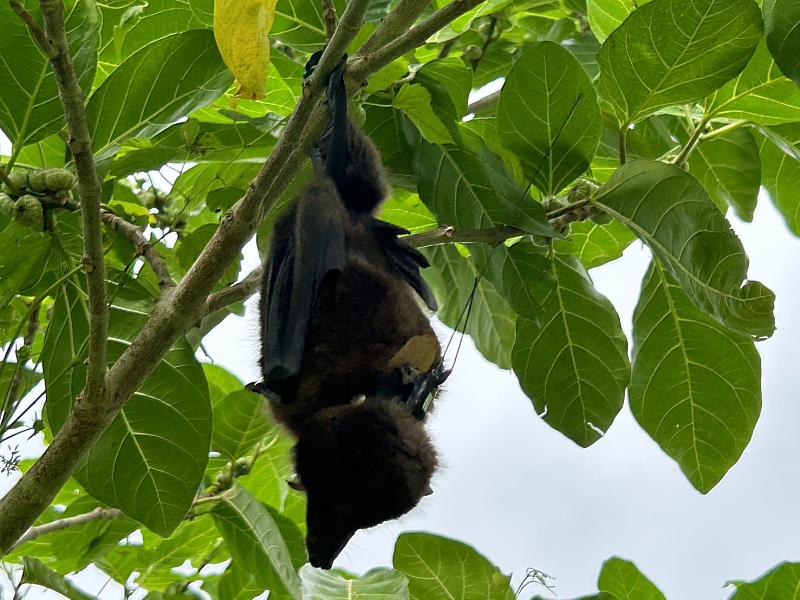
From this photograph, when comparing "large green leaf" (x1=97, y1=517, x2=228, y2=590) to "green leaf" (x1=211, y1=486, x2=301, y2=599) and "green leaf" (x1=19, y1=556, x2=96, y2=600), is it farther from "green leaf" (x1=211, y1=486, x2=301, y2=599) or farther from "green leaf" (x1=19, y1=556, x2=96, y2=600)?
"green leaf" (x1=19, y1=556, x2=96, y2=600)

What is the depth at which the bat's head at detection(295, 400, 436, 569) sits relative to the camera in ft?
12.0

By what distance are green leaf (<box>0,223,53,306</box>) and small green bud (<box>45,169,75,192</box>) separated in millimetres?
164

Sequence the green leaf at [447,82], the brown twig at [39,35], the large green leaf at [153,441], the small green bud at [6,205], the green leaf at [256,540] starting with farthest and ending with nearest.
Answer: the green leaf at [256,540] → the green leaf at [447,82] → the large green leaf at [153,441] → the small green bud at [6,205] → the brown twig at [39,35]

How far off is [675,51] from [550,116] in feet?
1.50

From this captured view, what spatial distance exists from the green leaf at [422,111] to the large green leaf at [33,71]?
101 centimetres

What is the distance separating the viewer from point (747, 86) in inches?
148

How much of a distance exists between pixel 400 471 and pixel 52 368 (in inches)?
49.8

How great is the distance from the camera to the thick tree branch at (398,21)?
9.52 ft

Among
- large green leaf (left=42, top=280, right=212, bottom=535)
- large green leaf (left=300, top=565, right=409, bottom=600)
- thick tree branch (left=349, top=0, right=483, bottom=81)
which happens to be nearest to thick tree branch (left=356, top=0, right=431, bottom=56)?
thick tree branch (left=349, top=0, right=483, bottom=81)

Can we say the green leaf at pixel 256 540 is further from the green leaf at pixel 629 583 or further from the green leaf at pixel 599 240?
the green leaf at pixel 599 240

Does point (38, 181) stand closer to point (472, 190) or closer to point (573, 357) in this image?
point (472, 190)

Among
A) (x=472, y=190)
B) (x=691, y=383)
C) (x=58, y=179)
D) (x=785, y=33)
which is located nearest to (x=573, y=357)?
(x=691, y=383)

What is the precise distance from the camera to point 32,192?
320cm

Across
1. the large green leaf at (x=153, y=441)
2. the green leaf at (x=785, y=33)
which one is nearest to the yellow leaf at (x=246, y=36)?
the large green leaf at (x=153, y=441)
